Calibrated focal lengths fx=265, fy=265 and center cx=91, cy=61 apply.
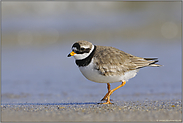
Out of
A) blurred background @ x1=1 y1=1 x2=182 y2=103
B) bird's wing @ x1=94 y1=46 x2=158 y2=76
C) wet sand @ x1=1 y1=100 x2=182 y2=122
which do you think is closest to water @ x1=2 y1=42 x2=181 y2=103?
blurred background @ x1=1 y1=1 x2=182 y2=103

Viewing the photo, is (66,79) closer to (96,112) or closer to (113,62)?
(113,62)

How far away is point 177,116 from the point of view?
17.3 ft

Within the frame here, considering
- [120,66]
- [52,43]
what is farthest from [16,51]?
[120,66]

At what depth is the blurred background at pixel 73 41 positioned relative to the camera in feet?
27.3

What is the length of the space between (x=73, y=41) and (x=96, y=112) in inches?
454

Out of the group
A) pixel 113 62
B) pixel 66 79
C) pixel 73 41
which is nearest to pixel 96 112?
pixel 113 62

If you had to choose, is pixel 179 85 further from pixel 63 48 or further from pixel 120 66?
pixel 63 48

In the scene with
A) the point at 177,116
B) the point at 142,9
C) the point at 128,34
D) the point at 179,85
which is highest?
the point at 142,9

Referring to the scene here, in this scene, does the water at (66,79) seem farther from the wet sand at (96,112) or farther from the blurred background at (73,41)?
the wet sand at (96,112)

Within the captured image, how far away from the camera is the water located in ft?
25.6

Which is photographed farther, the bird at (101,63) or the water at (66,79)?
the water at (66,79)

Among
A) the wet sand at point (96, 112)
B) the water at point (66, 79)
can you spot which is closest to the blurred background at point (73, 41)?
the water at point (66, 79)

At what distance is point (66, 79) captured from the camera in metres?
9.91

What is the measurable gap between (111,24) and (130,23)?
1.47 m
